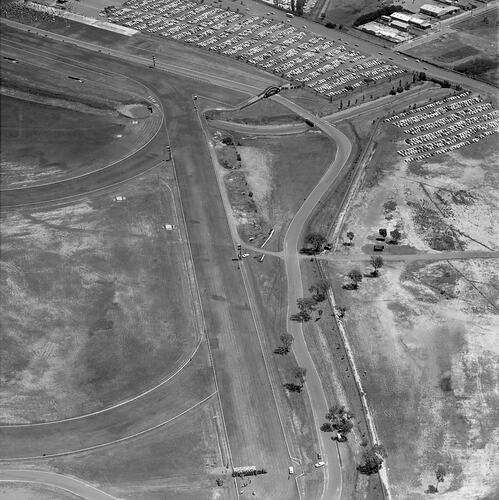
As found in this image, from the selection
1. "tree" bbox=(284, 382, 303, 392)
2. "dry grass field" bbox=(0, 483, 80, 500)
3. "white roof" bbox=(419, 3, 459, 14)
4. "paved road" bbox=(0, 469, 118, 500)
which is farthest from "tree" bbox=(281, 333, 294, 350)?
"white roof" bbox=(419, 3, 459, 14)

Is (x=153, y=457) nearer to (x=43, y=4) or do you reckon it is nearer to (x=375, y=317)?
(x=375, y=317)

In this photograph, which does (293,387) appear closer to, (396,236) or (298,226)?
(298,226)

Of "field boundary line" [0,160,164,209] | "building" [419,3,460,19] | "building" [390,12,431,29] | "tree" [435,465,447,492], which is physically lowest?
"field boundary line" [0,160,164,209]

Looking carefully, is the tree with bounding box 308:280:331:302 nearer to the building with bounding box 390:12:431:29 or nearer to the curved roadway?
the curved roadway

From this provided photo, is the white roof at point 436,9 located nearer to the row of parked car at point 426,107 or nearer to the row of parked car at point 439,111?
the row of parked car at point 426,107

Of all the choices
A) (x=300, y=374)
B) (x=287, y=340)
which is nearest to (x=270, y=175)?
(x=287, y=340)

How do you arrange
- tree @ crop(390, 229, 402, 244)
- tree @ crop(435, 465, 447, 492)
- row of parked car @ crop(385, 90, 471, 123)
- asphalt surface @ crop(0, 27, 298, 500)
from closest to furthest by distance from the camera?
1. tree @ crop(435, 465, 447, 492)
2. asphalt surface @ crop(0, 27, 298, 500)
3. tree @ crop(390, 229, 402, 244)
4. row of parked car @ crop(385, 90, 471, 123)

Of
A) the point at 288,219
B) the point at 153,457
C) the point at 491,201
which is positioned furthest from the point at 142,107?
the point at 153,457
